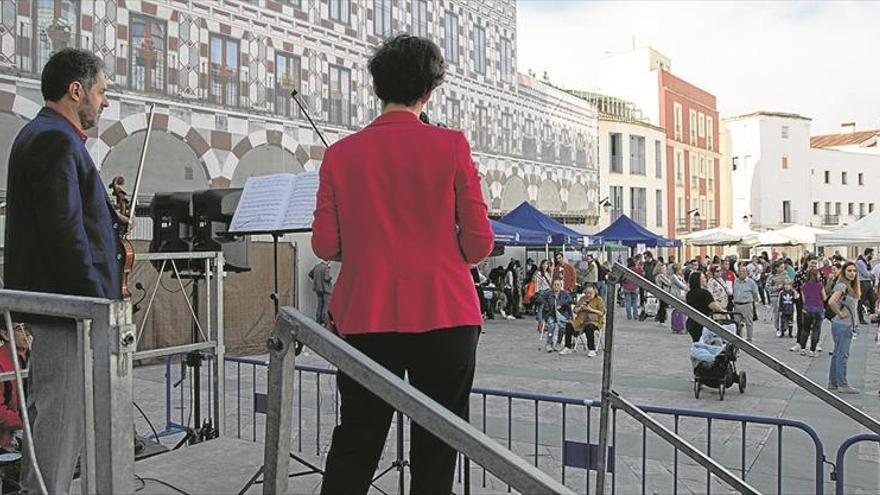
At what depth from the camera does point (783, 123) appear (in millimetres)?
50781

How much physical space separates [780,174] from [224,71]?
45.2 meters

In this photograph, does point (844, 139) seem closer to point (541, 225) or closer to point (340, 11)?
point (541, 225)

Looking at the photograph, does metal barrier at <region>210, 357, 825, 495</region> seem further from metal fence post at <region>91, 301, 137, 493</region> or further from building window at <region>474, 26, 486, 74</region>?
building window at <region>474, 26, 486, 74</region>

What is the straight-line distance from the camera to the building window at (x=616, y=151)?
35.6 m

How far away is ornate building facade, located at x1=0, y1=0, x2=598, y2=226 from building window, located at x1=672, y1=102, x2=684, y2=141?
2033 cm

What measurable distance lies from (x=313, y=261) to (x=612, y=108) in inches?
986

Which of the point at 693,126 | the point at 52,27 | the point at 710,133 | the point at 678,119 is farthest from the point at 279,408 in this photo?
the point at 710,133

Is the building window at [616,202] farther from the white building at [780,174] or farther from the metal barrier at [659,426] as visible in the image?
the metal barrier at [659,426]

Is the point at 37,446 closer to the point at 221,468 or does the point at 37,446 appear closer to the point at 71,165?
the point at 71,165

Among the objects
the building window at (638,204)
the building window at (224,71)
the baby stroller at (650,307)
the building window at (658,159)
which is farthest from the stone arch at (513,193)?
the building window at (658,159)

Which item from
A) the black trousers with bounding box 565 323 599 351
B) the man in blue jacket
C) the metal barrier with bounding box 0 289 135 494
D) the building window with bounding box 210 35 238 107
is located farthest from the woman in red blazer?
the building window with bounding box 210 35 238 107

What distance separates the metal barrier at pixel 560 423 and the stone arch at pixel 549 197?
19.1 metres

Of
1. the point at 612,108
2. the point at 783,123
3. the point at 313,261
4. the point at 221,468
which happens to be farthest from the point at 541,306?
the point at 783,123

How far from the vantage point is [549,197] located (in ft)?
93.1
